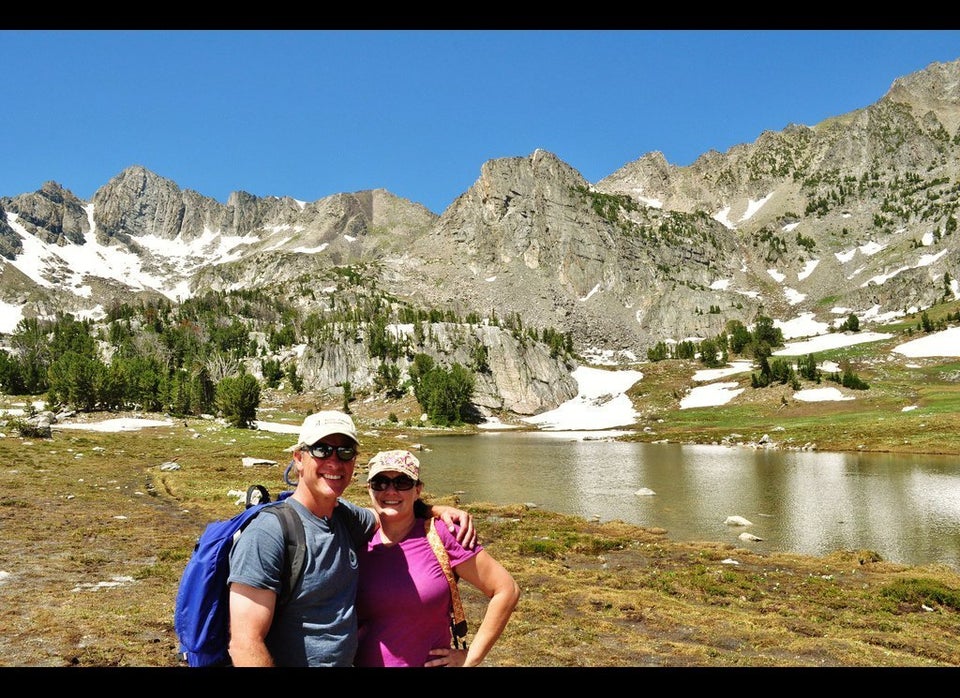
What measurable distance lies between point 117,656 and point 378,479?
11.0m

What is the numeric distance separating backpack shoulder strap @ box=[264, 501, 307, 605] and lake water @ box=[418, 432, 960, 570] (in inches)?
1210

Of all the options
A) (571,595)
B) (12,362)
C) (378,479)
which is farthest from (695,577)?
(12,362)

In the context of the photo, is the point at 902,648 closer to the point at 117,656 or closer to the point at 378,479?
the point at 378,479

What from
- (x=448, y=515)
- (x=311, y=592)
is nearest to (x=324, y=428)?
(x=311, y=592)

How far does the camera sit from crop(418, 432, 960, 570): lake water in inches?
1271

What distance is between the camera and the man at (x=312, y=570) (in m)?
4.77

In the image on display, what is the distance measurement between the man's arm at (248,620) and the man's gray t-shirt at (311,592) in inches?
5.5

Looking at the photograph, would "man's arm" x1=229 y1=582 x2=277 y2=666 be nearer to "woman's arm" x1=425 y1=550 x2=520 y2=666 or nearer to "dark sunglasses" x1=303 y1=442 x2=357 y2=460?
"dark sunglasses" x1=303 y1=442 x2=357 y2=460

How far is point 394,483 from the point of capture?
20.2 feet

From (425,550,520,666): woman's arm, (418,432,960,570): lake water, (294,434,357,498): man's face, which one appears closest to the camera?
(294,434,357,498): man's face

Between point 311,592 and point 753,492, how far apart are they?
49.1 meters

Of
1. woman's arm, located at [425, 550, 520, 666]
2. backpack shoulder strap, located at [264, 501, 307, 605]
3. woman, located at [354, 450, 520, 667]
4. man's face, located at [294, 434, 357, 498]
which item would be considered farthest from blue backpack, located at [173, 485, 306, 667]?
woman's arm, located at [425, 550, 520, 666]
